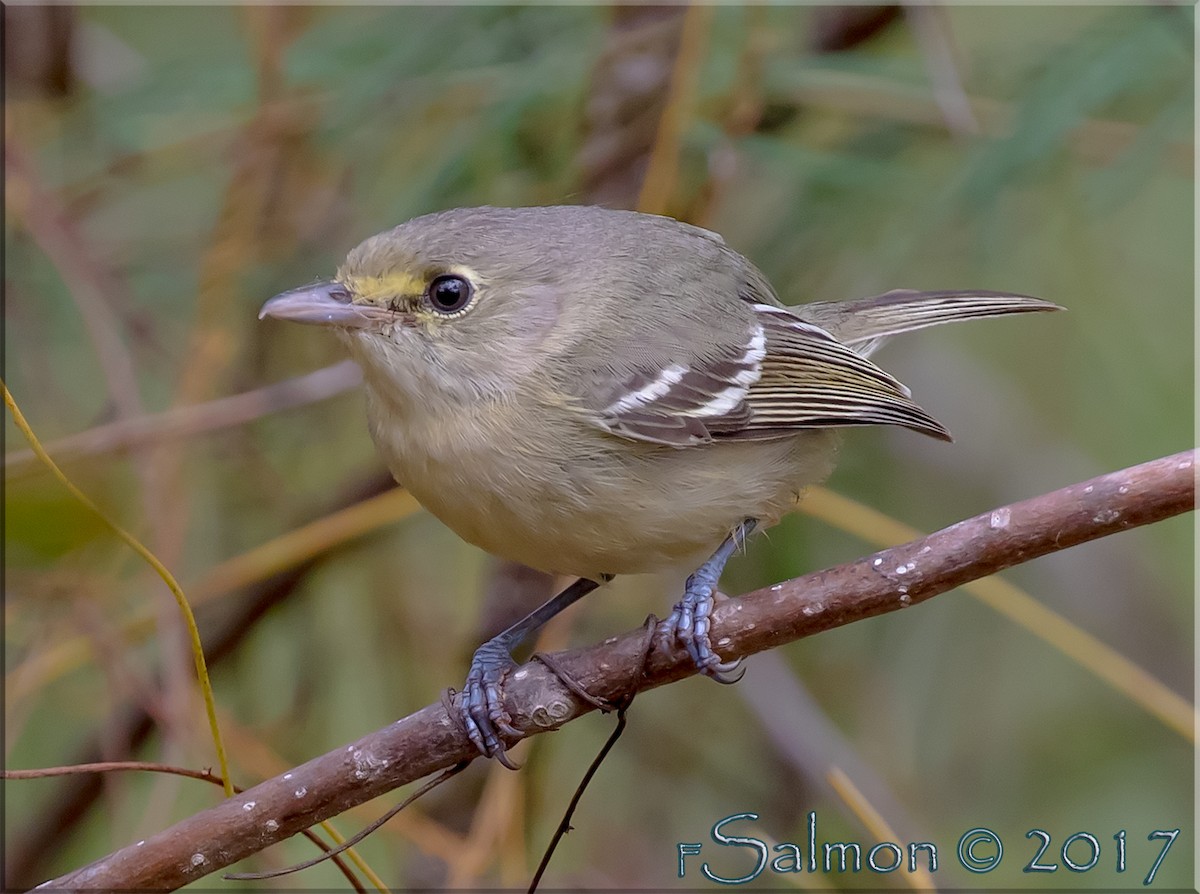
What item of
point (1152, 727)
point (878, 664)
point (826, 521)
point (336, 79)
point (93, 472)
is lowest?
point (1152, 727)

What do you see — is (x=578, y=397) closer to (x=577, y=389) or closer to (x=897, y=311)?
(x=577, y=389)

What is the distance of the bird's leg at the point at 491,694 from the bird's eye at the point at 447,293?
69 centimetres

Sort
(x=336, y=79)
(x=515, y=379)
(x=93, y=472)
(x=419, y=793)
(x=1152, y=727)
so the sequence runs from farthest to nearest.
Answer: (x=1152, y=727), (x=336, y=79), (x=93, y=472), (x=515, y=379), (x=419, y=793)

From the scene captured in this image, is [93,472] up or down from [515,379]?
up

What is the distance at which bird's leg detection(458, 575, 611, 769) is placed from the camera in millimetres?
2125

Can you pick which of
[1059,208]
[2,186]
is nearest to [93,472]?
[2,186]

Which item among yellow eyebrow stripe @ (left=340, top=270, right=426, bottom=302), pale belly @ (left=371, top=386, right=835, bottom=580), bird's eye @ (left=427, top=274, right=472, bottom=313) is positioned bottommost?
pale belly @ (left=371, top=386, right=835, bottom=580)

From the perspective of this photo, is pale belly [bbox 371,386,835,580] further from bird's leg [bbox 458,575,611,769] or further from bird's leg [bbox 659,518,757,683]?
bird's leg [bbox 458,575,611,769]

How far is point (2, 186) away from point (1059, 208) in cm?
297

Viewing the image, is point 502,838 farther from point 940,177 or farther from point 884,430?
point 940,177

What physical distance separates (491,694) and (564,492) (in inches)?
15.3

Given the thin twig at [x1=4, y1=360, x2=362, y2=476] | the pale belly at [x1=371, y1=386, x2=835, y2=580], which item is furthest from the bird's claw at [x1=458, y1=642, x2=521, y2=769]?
the thin twig at [x1=4, y1=360, x2=362, y2=476]

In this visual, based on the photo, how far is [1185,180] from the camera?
3588 millimetres

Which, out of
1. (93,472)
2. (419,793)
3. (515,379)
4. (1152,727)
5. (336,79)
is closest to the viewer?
(419,793)
